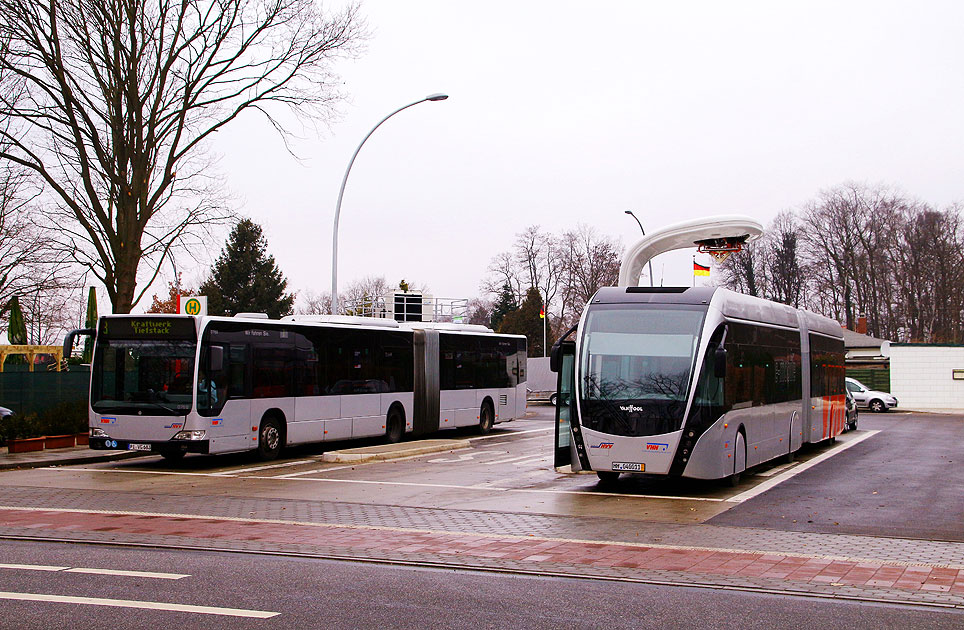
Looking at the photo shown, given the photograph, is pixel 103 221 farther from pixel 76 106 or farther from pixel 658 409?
pixel 658 409

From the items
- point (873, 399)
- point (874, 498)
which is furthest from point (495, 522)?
A: point (873, 399)

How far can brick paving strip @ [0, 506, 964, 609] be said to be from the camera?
27.8ft

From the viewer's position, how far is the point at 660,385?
14695 mm

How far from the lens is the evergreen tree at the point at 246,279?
8000 cm

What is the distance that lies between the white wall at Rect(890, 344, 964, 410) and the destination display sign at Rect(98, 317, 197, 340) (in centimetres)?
4157

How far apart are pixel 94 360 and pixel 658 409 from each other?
11058 mm

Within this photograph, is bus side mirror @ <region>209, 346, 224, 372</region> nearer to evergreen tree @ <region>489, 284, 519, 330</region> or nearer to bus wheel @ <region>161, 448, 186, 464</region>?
bus wheel @ <region>161, 448, 186, 464</region>

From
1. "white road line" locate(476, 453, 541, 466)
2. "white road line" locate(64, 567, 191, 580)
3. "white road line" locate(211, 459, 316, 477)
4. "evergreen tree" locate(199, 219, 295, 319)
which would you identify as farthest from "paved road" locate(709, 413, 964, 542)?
"evergreen tree" locate(199, 219, 295, 319)

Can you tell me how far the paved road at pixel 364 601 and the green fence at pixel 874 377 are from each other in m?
47.3

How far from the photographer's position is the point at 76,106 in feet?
→ 83.8

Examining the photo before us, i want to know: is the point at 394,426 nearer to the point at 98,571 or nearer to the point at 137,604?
the point at 98,571

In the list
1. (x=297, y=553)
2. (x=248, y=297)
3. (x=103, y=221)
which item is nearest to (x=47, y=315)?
(x=248, y=297)

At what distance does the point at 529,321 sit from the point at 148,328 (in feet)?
208

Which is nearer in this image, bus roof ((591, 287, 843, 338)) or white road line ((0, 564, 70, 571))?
white road line ((0, 564, 70, 571))
